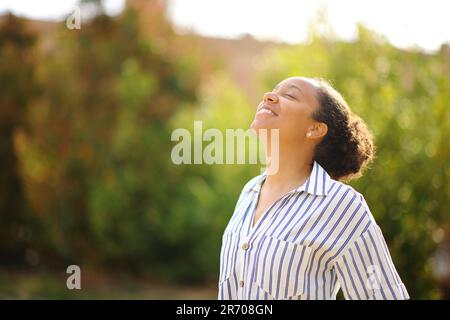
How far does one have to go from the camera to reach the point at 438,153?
6352 millimetres

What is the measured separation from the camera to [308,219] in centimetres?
208

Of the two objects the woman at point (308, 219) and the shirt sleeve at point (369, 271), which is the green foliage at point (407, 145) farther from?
the shirt sleeve at point (369, 271)

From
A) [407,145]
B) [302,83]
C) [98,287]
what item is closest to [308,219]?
[302,83]

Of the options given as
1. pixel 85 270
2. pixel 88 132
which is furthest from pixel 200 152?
pixel 85 270

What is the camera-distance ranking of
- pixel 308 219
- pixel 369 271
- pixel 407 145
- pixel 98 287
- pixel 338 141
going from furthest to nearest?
1. pixel 98 287
2. pixel 407 145
3. pixel 338 141
4. pixel 308 219
5. pixel 369 271

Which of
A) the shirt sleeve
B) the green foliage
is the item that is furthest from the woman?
the green foliage

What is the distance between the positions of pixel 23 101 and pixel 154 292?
3989mm

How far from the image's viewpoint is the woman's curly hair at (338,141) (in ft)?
7.84

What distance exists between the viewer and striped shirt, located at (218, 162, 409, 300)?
1.99m

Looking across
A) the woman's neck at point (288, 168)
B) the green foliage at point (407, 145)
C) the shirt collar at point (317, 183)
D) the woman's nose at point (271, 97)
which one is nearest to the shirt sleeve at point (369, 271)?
the shirt collar at point (317, 183)

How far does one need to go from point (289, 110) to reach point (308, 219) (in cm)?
47

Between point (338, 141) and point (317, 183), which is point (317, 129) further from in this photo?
point (317, 183)

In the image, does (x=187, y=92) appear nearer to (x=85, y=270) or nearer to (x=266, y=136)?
(x=85, y=270)
